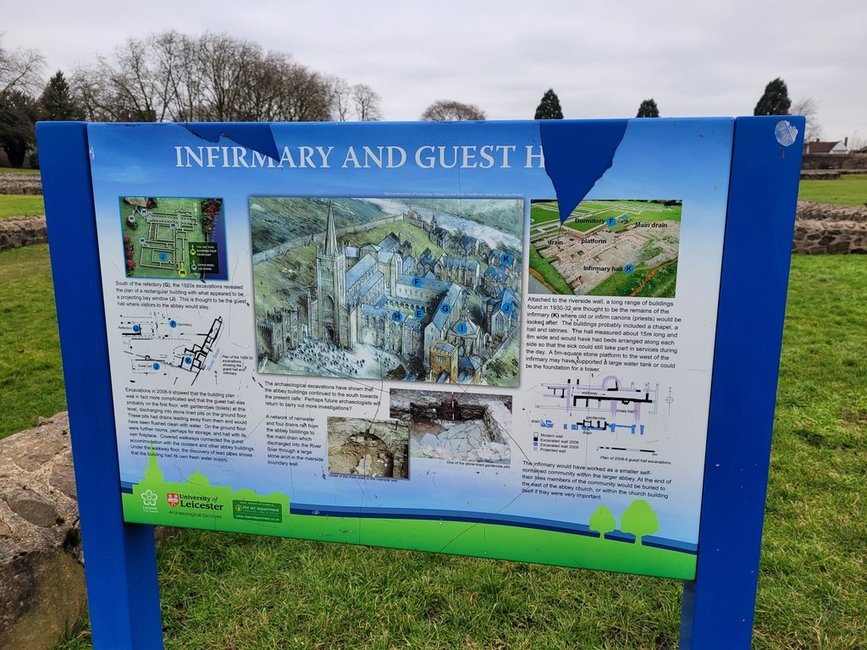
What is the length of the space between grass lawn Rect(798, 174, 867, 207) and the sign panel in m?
21.4

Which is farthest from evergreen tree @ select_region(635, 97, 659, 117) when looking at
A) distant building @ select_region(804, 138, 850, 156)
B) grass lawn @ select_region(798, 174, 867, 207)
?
distant building @ select_region(804, 138, 850, 156)

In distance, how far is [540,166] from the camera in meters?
1.68

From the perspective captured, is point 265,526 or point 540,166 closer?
point 540,166

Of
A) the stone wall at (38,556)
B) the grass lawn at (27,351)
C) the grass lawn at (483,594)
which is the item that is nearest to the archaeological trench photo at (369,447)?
the grass lawn at (483,594)

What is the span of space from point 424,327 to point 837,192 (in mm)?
29555

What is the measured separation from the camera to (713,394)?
1733 millimetres

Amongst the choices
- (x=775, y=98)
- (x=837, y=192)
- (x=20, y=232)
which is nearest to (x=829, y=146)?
(x=775, y=98)

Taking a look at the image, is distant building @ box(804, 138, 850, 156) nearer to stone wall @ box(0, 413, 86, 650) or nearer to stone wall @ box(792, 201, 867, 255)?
stone wall @ box(792, 201, 867, 255)

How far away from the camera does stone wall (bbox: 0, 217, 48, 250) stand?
562 inches

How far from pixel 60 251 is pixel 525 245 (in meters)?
1.40

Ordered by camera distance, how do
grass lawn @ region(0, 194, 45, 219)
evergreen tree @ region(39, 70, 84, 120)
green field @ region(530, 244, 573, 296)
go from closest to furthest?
green field @ region(530, 244, 573, 296), grass lawn @ region(0, 194, 45, 219), evergreen tree @ region(39, 70, 84, 120)

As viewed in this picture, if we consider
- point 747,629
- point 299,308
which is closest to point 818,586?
point 747,629

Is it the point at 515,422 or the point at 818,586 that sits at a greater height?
the point at 515,422

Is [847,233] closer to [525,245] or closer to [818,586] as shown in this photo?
[818,586]
